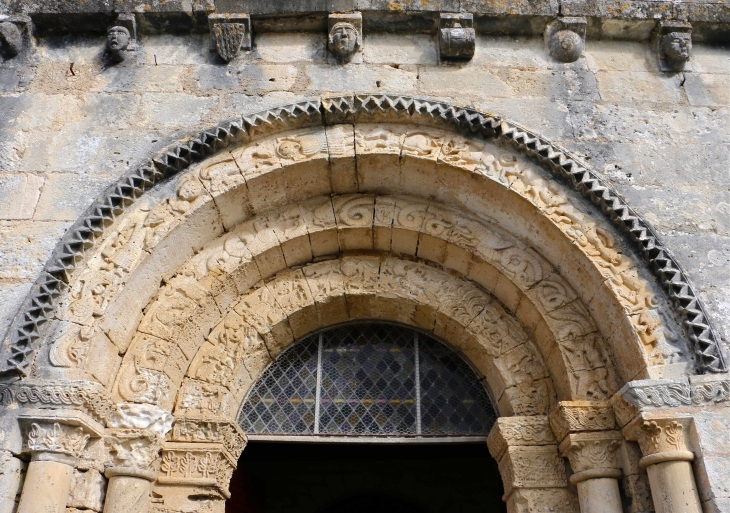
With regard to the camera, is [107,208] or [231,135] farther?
[231,135]

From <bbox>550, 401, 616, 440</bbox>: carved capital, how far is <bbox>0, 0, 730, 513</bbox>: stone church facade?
1 cm

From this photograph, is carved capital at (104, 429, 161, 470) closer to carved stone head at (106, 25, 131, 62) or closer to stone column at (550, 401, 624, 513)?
stone column at (550, 401, 624, 513)

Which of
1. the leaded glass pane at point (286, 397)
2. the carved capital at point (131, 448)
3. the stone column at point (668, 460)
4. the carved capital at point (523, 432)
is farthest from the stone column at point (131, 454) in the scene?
the stone column at point (668, 460)

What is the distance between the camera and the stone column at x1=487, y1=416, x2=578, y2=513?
4.13 meters

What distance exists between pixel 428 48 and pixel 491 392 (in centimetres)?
260

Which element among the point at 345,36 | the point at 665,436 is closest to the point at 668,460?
the point at 665,436

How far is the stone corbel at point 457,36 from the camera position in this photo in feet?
15.9

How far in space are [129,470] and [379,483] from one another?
4.72m

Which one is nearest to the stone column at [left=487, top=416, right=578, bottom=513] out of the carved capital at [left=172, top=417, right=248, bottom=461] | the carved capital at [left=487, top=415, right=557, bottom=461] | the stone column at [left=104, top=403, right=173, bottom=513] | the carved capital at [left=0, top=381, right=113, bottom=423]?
the carved capital at [left=487, top=415, right=557, bottom=461]

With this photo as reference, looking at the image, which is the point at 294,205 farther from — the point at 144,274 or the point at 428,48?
the point at 428,48

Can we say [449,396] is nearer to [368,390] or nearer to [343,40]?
[368,390]

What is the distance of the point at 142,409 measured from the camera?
13.4ft

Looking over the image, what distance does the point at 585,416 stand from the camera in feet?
13.3

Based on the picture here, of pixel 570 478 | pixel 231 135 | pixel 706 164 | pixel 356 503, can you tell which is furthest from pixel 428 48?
pixel 356 503
